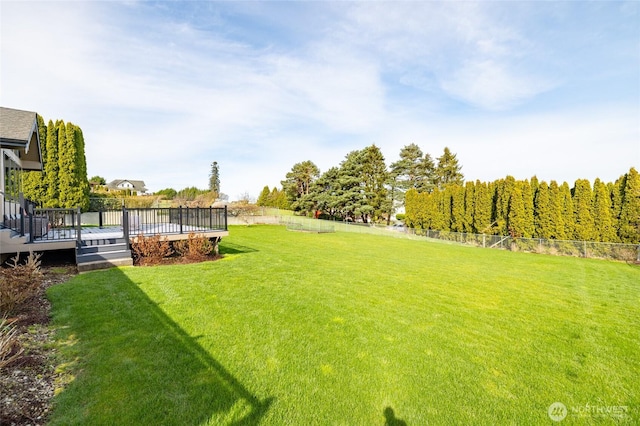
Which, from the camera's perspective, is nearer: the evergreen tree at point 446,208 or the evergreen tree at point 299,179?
the evergreen tree at point 446,208

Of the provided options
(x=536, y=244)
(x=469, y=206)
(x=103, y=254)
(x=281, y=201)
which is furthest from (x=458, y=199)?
(x=281, y=201)

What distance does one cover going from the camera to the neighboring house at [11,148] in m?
8.00

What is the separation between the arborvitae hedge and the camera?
49.8 feet

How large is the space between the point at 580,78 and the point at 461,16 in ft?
23.4

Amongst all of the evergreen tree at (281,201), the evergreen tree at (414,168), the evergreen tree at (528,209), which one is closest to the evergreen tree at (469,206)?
the evergreen tree at (528,209)

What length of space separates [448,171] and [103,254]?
4207 centimetres

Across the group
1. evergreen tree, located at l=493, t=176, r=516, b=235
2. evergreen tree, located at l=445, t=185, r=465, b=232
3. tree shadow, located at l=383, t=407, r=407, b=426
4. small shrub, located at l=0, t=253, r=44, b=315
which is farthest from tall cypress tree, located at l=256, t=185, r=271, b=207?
tree shadow, located at l=383, t=407, r=407, b=426

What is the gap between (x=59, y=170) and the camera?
68.8ft

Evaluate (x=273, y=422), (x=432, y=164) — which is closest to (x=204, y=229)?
(x=273, y=422)

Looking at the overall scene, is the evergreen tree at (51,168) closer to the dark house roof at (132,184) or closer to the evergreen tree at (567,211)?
the evergreen tree at (567,211)

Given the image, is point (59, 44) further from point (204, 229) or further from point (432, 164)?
point (432, 164)

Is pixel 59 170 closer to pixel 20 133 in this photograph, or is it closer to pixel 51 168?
pixel 51 168

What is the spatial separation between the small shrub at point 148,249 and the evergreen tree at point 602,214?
22.4 meters

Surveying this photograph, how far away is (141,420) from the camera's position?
246cm
